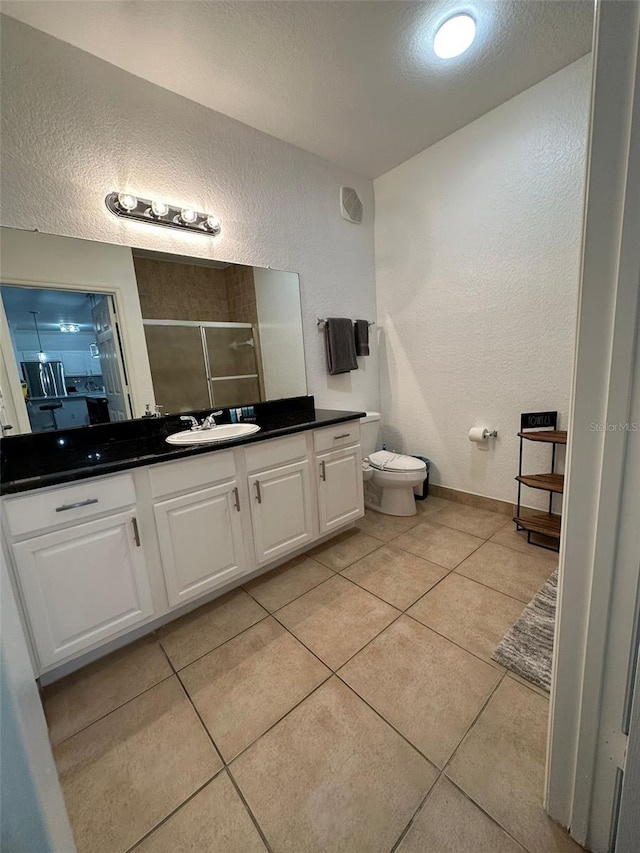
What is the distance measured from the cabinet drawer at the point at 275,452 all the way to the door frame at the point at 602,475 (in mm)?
1290

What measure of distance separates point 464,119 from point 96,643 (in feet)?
11.4

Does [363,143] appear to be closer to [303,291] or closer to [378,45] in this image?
[378,45]

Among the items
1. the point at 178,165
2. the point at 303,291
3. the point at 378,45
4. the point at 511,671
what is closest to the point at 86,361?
the point at 178,165

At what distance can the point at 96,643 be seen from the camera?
4.31ft

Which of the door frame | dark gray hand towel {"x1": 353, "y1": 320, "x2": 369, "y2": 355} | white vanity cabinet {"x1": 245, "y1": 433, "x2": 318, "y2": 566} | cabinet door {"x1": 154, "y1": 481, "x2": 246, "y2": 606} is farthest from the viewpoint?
dark gray hand towel {"x1": 353, "y1": 320, "x2": 369, "y2": 355}

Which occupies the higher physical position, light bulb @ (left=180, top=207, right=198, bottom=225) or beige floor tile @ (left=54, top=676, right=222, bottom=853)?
light bulb @ (left=180, top=207, right=198, bottom=225)

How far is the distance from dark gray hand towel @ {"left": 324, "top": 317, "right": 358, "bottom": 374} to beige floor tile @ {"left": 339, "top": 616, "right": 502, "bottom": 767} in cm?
178

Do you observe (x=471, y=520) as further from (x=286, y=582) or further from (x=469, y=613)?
(x=286, y=582)

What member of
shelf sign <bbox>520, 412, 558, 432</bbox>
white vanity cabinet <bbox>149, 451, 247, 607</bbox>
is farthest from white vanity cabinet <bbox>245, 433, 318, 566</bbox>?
shelf sign <bbox>520, 412, 558, 432</bbox>

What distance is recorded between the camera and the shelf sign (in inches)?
83.0

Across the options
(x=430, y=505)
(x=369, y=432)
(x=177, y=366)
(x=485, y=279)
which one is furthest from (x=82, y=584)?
(x=485, y=279)

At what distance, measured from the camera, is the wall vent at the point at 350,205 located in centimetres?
254

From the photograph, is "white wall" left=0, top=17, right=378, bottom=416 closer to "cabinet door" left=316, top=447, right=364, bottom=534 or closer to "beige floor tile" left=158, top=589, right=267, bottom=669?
"cabinet door" left=316, top=447, right=364, bottom=534

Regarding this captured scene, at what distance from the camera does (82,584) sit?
1.26m
